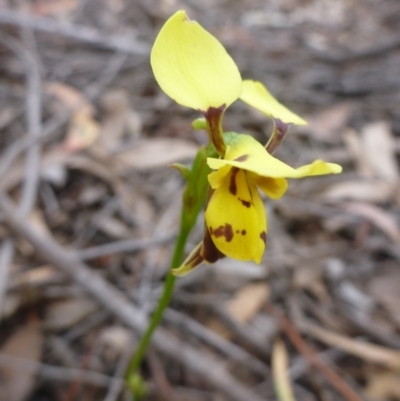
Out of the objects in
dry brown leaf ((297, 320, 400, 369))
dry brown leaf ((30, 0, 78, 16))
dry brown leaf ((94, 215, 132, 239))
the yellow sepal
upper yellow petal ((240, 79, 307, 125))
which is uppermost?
dry brown leaf ((30, 0, 78, 16))

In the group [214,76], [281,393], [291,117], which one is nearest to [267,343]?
[281,393]

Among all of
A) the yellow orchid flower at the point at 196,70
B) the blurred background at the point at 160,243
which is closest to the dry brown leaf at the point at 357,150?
the blurred background at the point at 160,243

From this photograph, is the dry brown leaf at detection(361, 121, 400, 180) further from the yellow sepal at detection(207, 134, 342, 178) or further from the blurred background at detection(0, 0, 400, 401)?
the yellow sepal at detection(207, 134, 342, 178)

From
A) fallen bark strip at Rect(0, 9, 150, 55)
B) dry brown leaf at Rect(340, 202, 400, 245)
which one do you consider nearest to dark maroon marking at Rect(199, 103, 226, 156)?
dry brown leaf at Rect(340, 202, 400, 245)

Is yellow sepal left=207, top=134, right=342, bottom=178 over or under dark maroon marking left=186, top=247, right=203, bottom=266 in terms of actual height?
over

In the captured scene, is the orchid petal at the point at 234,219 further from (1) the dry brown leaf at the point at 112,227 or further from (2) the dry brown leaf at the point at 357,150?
(2) the dry brown leaf at the point at 357,150
